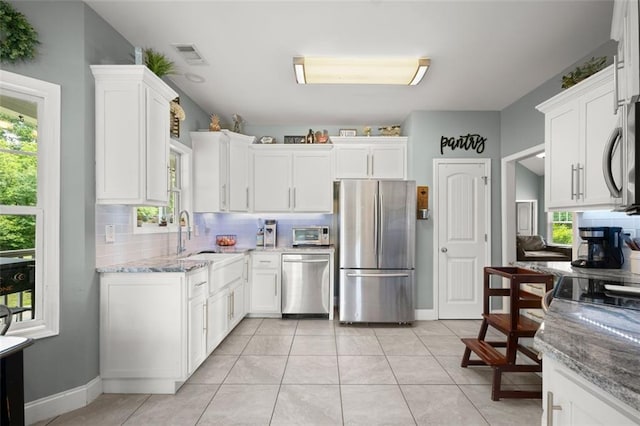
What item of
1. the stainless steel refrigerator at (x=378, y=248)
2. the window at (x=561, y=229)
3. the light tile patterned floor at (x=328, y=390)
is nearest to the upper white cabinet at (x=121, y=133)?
the light tile patterned floor at (x=328, y=390)

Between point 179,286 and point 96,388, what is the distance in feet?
2.93

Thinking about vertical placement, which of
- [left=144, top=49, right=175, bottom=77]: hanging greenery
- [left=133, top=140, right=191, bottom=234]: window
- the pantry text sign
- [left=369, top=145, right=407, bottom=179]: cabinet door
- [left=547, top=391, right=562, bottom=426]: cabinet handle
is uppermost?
[left=144, top=49, right=175, bottom=77]: hanging greenery

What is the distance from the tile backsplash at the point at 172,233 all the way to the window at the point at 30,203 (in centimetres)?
31

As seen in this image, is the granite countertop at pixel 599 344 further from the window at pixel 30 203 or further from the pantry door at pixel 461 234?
the pantry door at pixel 461 234

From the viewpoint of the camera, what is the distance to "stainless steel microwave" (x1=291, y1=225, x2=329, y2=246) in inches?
185

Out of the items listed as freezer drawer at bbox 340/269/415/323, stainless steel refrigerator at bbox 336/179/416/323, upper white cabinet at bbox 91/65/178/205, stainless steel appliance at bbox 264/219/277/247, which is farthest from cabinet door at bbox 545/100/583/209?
stainless steel appliance at bbox 264/219/277/247

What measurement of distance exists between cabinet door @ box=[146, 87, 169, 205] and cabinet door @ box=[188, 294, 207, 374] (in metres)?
0.84

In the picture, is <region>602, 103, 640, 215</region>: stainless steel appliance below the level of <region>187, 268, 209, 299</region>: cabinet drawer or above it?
above

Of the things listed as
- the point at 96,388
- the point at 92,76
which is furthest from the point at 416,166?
the point at 96,388

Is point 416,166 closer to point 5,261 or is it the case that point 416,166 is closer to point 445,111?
point 445,111

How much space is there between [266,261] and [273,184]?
1.07m

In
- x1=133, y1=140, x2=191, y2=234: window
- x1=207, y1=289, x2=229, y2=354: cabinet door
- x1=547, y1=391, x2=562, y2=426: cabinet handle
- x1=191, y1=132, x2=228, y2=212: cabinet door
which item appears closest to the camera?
x1=547, y1=391, x2=562, y2=426: cabinet handle

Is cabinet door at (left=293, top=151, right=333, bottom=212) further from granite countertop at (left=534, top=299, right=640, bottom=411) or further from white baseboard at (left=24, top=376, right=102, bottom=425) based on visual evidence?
granite countertop at (left=534, top=299, right=640, bottom=411)

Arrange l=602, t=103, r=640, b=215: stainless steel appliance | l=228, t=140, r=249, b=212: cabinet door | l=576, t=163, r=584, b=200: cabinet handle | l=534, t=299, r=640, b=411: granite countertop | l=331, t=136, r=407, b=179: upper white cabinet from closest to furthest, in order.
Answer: l=534, t=299, r=640, b=411: granite countertop
l=602, t=103, r=640, b=215: stainless steel appliance
l=576, t=163, r=584, b=200: cabinet handle
l=228, t=140, r=249, b=212: cabinet door
l=331, t=136, r=407, b=179: upper white cabinet
